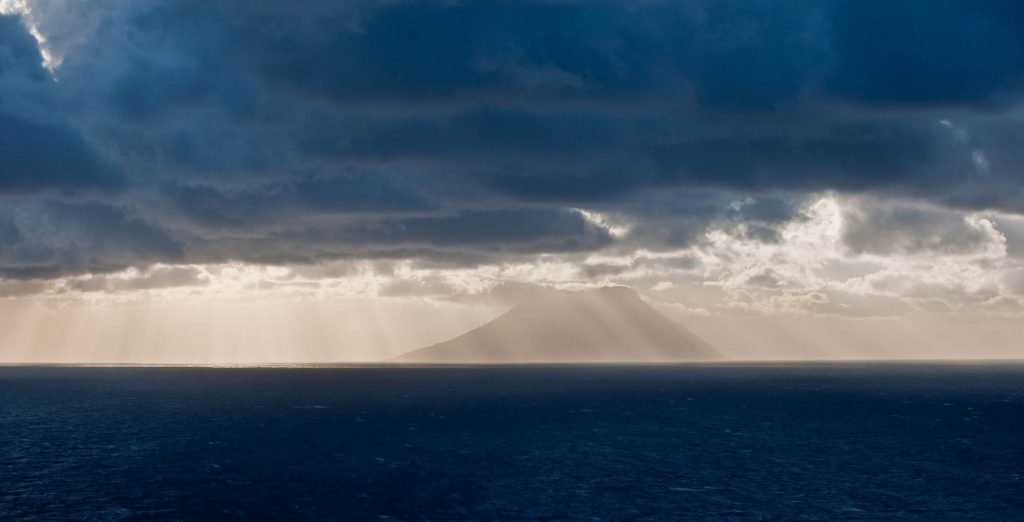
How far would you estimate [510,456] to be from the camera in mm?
124125

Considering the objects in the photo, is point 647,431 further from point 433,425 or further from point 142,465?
point 142,465

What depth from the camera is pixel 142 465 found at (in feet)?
374

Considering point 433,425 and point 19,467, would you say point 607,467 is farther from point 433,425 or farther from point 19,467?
point 19,467

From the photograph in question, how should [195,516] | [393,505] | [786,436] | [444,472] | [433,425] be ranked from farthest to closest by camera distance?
[433,425], [786,436], [444,472], [393,505], [195,516]

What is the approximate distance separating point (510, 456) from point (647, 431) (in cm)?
3953

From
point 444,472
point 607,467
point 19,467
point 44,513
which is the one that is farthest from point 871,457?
point 19,467

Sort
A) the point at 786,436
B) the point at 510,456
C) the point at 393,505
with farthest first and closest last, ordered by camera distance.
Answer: the point at 786,436 → the point at 510,456 → the point at 393,505

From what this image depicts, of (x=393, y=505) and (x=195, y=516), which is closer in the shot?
(x=195, y=516)

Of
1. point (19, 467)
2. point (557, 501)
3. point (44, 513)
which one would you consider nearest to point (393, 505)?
point (557, 501)

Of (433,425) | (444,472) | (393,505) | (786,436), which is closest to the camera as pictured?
(393,505)

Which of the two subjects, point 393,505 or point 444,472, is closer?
point 393,505

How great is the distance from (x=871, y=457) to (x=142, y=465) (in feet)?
308

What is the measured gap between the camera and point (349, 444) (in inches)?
5374

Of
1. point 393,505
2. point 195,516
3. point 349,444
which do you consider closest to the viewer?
point 195,516
